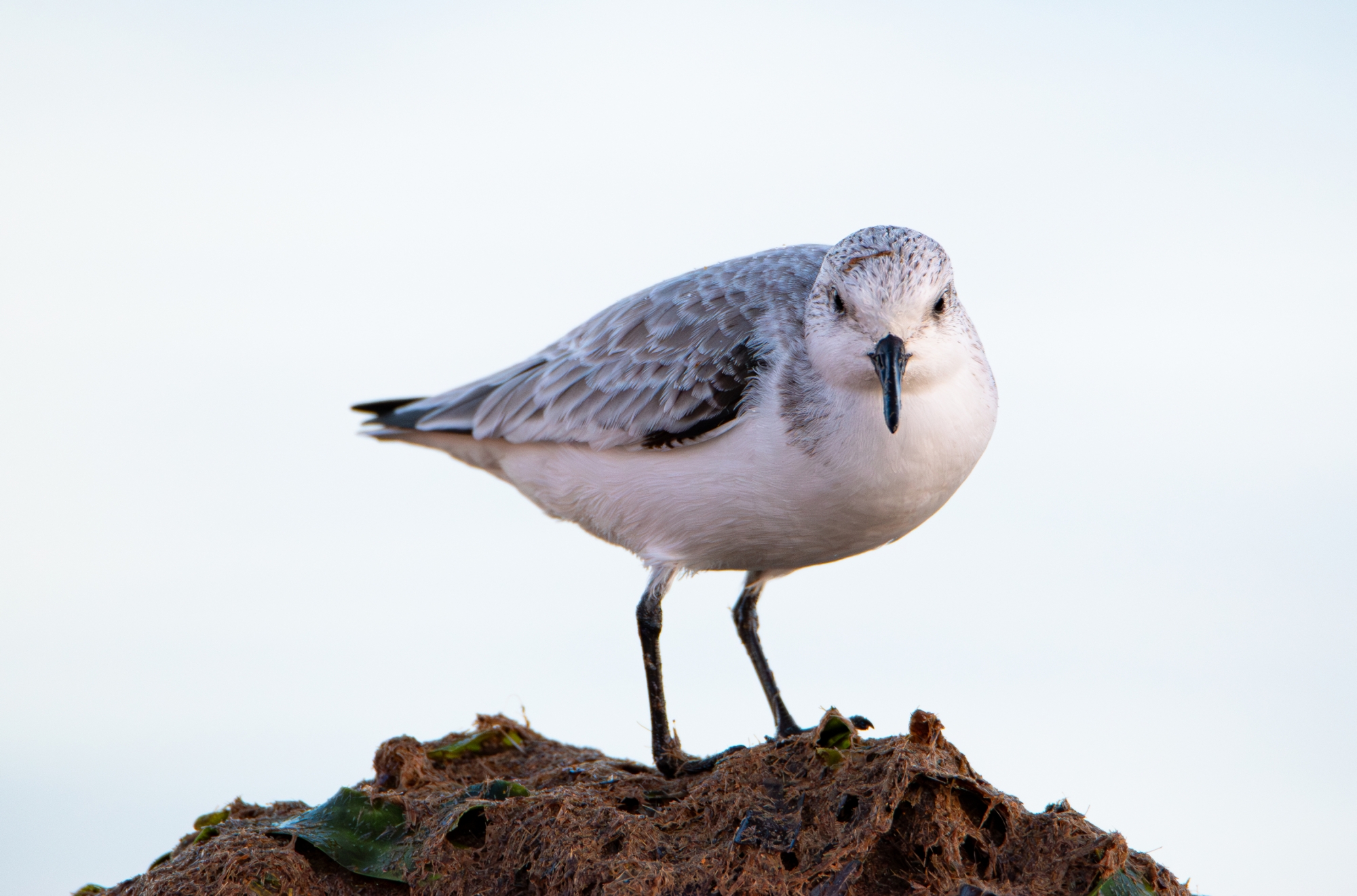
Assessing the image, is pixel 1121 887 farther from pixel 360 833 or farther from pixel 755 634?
pixel 360 833

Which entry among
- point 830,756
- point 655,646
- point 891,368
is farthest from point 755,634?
point 891,368

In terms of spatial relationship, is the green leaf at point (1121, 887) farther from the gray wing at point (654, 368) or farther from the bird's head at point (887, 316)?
the gray wing at point (654, 368)

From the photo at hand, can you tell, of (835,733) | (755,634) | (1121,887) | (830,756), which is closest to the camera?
(1121,887)

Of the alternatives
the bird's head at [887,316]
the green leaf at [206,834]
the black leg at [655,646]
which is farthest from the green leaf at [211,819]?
the bird's head at [887,316]

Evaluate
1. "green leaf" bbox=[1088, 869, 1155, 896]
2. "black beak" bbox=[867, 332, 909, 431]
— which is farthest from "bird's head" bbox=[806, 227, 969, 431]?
"green leaf" bbox=[1088, 869, 1155, 896]

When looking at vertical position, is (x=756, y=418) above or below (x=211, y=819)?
above

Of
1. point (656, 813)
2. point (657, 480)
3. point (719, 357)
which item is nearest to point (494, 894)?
point (656, 813)

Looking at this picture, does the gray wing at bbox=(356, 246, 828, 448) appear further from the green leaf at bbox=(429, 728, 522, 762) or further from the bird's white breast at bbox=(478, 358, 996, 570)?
the green leaf at bbox=(429, 728, 522, 762)
